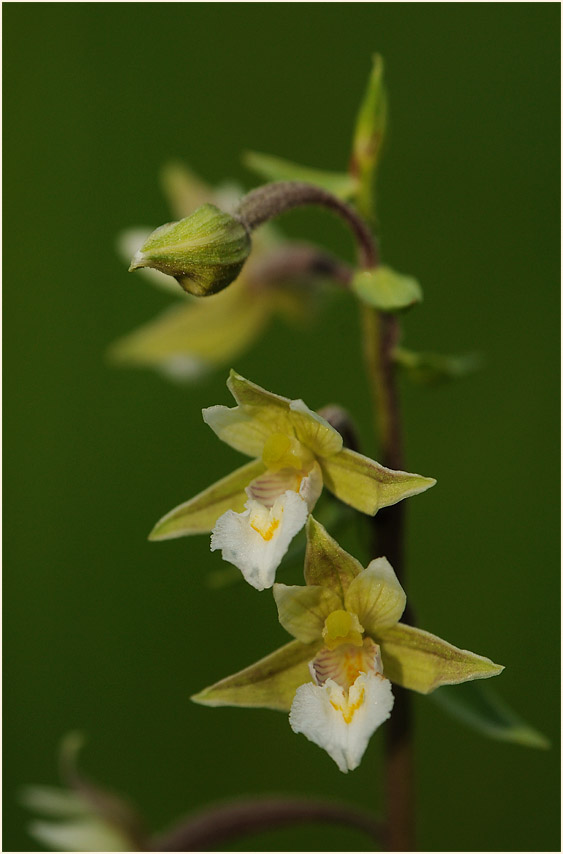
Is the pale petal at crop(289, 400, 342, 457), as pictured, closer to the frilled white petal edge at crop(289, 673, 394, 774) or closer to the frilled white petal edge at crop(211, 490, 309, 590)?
the frilled white petal edge at crop(211, 490, 309, 590)

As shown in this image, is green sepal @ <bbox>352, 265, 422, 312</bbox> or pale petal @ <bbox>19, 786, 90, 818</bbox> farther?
pale petal @ <bbox>19, 786, 90, 818</bbox>

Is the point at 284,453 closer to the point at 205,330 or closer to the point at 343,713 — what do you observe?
the point at 343,713

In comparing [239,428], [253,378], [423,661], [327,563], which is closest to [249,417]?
[239,428]

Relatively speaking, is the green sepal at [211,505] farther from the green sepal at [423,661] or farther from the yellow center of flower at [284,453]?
the green sepal at [423,661]

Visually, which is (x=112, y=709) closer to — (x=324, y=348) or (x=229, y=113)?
(x=324, y=348)

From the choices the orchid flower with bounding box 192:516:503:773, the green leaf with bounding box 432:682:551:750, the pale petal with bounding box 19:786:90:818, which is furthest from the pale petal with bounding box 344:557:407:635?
the pale petal with bounding box 19:786:90:818

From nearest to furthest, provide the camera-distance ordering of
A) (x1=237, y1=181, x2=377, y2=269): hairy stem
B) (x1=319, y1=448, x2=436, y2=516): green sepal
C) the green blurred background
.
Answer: (x1=319, y1=448, x2=436, y2=516): green sepal < (x1=237, y1=181, x2=377, y2=269): hairy stem < the green blurred background

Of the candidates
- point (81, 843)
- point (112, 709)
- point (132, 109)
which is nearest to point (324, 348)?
point (132, 109)
